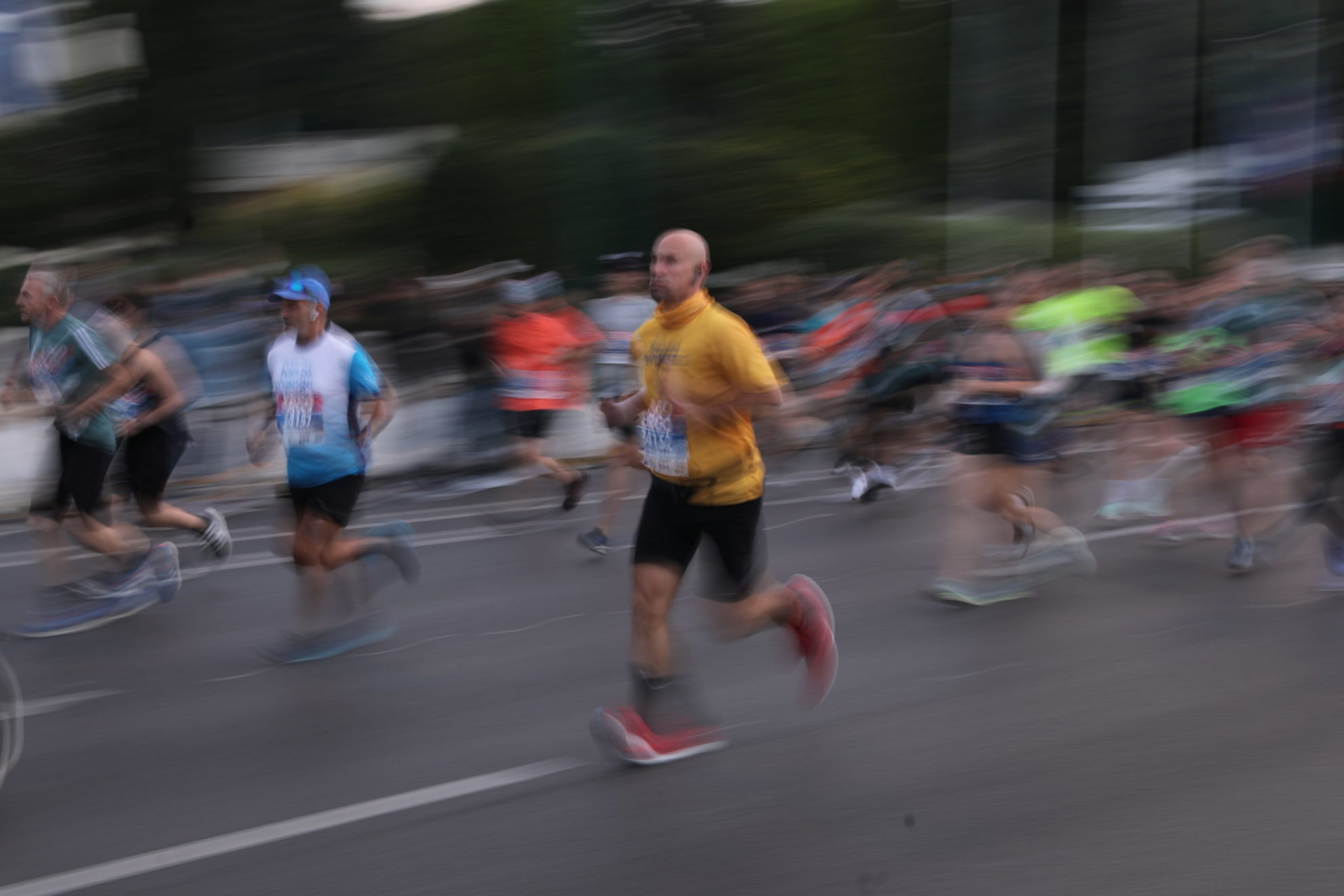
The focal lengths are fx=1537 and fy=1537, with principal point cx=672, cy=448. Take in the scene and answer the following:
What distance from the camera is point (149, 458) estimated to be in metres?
8.30

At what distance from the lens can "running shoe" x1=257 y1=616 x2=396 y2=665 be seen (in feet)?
23.5

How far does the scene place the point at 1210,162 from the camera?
2481 cm

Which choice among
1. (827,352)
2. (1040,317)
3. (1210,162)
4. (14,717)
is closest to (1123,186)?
(1210,162)

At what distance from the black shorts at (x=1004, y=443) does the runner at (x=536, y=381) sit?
380 centimetres

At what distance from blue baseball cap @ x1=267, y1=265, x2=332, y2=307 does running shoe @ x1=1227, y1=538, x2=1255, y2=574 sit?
5.22m

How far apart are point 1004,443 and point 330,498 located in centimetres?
344

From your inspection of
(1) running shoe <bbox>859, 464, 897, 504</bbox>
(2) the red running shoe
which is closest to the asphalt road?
(2) the red running shoe

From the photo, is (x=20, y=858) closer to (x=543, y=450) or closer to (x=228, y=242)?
(x=543, y=450)

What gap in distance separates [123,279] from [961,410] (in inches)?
420

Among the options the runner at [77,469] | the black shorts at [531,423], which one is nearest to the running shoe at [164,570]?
the runner at [77,469]

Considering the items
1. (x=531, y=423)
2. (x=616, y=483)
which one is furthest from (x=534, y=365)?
(x=616, y=483)

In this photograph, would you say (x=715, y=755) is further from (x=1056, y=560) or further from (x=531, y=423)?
(x=531, y=423)

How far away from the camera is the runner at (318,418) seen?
675 cm

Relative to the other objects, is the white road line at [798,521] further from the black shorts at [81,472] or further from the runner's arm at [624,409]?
the runner's arm at [624,409]
